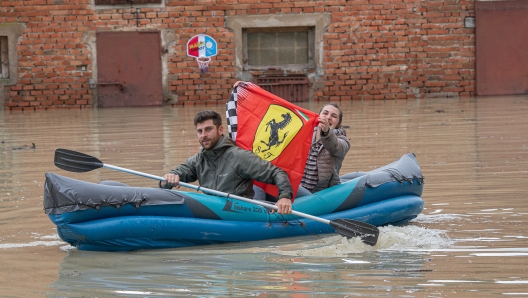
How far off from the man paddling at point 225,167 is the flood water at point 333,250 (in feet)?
1.26

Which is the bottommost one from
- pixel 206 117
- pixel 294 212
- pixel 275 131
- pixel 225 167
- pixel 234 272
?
pixel 234 272

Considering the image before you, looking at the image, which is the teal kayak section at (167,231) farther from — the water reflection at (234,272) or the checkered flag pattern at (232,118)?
the checkered flag pattern at (232,118)

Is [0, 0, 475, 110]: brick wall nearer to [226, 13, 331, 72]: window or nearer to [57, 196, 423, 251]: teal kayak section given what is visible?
[226, 13, 331, 72]: window

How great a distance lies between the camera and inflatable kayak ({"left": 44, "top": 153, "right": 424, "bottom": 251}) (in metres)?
5.07

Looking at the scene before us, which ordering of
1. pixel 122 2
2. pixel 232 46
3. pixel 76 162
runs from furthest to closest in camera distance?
pixel 232 46, pixel 122 2, pixel 76 162

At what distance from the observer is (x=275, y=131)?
5848mm

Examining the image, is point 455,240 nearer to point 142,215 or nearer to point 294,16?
point 142,215

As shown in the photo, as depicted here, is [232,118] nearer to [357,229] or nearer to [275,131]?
[275,131]

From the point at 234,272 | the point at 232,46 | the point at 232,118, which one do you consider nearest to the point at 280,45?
the point at 232,46

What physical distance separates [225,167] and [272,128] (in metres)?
0.50

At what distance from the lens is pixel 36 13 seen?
17688mm

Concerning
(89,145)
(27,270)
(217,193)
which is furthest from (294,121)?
(89,145)

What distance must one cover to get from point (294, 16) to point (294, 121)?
39.4 feet

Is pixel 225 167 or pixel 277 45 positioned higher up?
pixel 277 45
